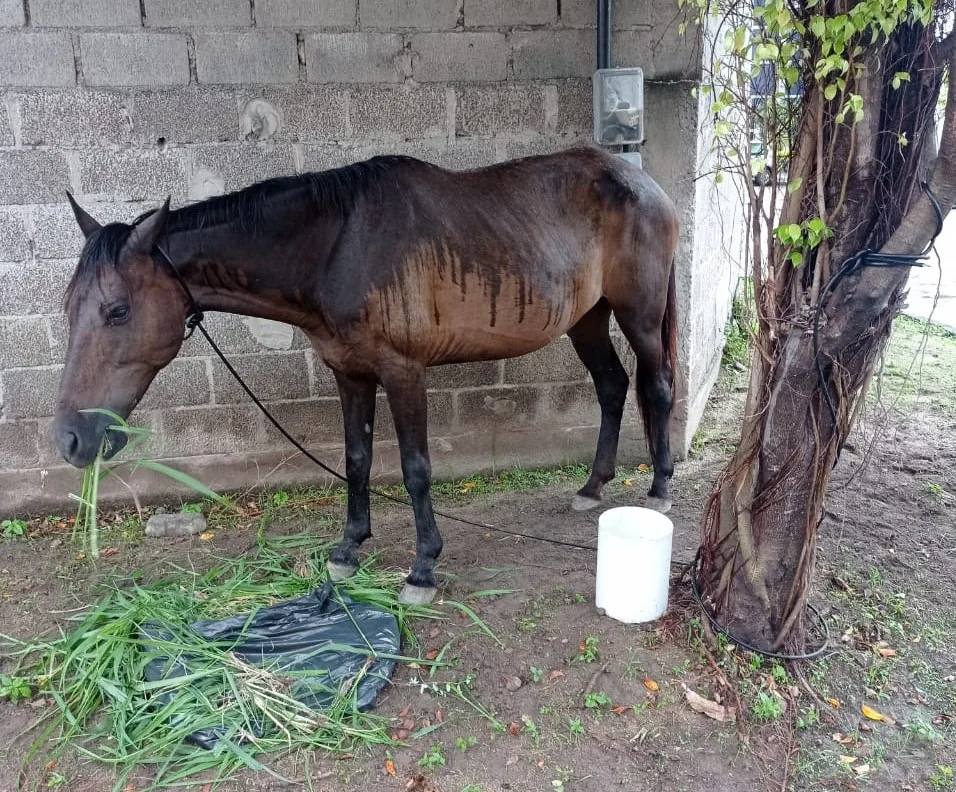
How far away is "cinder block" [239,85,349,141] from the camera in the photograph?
3770 mm

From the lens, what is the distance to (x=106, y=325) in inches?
106

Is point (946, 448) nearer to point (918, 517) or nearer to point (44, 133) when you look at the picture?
point (918, 517)

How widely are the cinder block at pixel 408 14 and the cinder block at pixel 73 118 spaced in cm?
123

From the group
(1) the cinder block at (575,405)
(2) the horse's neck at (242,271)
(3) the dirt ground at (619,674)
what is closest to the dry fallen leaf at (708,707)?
(3) the dirt ground at (619,674)

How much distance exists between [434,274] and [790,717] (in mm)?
2006

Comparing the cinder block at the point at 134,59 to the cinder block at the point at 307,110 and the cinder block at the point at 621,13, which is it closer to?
the cinder block at the point at 307,110

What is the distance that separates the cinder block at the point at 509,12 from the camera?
3.84 meters

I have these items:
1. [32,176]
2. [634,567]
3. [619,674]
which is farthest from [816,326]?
[32,176]

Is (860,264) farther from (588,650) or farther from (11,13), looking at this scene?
(11,13)

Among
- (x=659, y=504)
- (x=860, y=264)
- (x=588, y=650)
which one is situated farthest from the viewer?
(x=659, y=504)

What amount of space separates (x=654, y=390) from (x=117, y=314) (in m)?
2.45

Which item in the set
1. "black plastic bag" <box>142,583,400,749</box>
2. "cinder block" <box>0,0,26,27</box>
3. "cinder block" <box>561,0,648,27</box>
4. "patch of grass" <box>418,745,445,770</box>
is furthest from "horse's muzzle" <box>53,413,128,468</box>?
"cinder block" <box>561,0,648,27</box>

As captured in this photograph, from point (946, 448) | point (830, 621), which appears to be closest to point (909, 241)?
point (830, 621)

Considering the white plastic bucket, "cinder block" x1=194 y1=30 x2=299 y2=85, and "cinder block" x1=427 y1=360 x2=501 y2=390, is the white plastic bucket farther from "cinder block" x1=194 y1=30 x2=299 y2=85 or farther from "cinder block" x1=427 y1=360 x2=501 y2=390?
"cinder block" x1=194 y1=30 x2=299 y2=85
